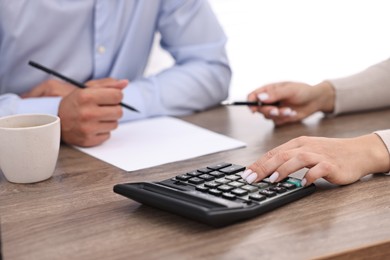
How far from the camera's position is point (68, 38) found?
1.53m

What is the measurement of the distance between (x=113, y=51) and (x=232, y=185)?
0.89m

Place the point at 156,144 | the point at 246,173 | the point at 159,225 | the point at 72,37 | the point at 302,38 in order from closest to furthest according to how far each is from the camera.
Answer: the point at 159,225, the point at 246,173, the point at 156,144, the point at 72,37, the point at 302,38

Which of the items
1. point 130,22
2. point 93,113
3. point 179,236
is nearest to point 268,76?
point 130,22

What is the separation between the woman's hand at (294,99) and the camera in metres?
1.35

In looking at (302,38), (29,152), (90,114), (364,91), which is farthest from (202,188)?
(302,38)

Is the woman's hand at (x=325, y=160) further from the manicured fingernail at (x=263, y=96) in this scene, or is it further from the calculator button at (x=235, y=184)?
the manicured fingernail at (x=263, y=96)

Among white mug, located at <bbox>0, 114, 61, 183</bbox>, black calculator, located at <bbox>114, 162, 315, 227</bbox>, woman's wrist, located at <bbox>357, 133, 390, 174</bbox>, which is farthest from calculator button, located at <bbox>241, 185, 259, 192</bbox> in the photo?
white mug, located at <bbox>0, 114, 61, 183</bbox>

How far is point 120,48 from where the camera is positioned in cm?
165

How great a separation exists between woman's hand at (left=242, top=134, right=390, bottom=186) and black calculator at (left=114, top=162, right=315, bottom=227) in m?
0.02

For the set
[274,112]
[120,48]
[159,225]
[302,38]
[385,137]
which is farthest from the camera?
[302,38]

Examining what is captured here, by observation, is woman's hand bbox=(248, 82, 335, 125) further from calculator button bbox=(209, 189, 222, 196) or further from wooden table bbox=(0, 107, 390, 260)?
calculator button bbox=(209, 189, 222, 196)

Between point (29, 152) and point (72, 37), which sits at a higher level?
point (72, 37)

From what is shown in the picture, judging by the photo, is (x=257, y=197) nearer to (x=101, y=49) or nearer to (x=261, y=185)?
(x=261, y=185)

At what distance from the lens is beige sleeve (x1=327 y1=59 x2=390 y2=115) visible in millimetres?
1392
